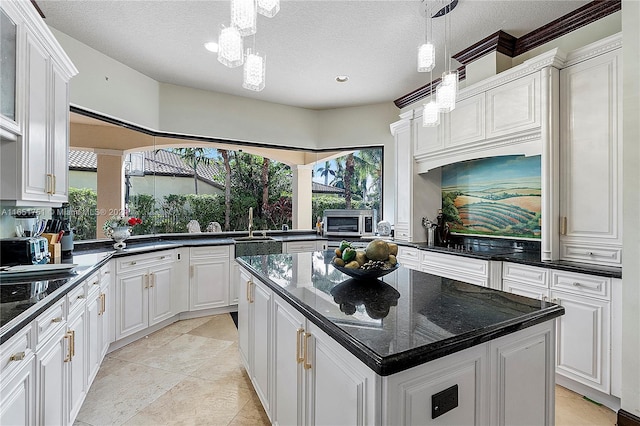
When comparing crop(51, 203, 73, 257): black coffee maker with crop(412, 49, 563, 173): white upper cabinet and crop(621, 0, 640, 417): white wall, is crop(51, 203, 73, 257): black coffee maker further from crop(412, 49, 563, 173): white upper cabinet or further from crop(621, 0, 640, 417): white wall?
crop(621, 0, 640, 417): white wall

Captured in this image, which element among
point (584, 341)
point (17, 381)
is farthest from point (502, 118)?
point (17, 381)

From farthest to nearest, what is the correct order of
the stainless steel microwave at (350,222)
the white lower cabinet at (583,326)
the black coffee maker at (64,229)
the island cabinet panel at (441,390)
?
the stainless steel microwave at (350,222)
the black coffee maker at (64,229)
the white lower cabinet at (583,326)
the island cabinet panel at (441,390)

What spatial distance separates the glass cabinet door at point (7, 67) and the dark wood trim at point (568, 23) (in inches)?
154

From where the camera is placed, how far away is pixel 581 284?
2.23 m

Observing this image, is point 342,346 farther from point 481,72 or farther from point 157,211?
point 157,211

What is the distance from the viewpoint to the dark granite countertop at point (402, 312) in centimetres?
92

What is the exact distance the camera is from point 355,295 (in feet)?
4.70

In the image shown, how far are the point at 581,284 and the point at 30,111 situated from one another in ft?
12.7

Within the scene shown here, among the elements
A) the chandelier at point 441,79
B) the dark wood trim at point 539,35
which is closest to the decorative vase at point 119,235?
the chandelier at point 441,79

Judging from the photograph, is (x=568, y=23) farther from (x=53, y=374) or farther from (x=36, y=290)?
(x=53, y=374)

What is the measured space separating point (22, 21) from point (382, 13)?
246cm

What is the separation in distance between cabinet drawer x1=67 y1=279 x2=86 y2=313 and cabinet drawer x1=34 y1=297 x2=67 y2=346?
74 millimetres

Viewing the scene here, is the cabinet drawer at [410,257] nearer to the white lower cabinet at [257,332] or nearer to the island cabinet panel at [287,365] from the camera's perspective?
the white lower cabinet at [257,332]

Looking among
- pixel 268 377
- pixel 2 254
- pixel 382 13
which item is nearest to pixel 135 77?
pixel 2 254
